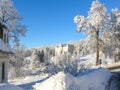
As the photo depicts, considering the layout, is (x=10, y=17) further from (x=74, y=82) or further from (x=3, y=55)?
(x=74, y=82)

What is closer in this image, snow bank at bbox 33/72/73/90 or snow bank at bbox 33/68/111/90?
snow bank at bbox 33/72/73/90

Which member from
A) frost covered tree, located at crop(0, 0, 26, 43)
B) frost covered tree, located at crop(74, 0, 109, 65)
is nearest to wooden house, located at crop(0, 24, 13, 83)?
frost covered tree, located at crop(0, 0, 26, 43)

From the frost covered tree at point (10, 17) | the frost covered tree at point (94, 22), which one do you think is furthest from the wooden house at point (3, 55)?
the frost covered tree at point (94, 22)

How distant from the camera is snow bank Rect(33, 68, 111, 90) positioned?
14398mm

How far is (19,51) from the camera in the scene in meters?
58.7

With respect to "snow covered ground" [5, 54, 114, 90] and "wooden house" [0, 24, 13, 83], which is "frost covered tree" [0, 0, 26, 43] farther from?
"snow covered ground" [5, 54, 114, 90]

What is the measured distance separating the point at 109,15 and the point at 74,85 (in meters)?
30.6

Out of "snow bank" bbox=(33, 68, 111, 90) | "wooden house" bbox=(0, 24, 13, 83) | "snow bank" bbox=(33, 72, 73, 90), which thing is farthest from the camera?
"wooden house" bbox=(0, 24, 13, 83)

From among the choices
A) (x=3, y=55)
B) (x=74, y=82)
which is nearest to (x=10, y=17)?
(x=3, y=55)

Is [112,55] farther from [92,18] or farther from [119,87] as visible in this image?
[119,87]

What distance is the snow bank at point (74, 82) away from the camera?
14.4 m

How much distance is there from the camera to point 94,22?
139 feet

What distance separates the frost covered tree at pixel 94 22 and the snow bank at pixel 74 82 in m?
24.0

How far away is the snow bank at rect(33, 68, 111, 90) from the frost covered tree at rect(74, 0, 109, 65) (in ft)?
78.8
